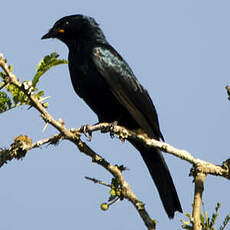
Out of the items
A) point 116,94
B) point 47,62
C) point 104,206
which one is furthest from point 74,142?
point 116,94

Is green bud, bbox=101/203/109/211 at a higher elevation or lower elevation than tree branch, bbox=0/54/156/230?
lower

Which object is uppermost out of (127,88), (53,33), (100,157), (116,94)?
(53,33)

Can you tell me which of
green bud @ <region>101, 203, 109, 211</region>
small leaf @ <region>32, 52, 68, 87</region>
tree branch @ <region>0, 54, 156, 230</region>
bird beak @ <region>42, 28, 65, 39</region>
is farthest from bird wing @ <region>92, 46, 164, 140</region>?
small leaf @ <region>32, 52, 68, 87</region>

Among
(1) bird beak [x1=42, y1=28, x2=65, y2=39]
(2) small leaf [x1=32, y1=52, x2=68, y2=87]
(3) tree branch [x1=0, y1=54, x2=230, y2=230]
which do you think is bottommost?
(3) tree branch [x1=0, y1=54, x2=230, y2=230]

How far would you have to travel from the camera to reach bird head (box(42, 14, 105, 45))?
6.52 meters

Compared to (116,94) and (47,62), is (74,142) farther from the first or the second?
(116,94)

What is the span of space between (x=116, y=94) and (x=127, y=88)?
0.83 feet

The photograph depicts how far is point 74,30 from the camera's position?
6.57 metres

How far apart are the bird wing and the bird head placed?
52cm

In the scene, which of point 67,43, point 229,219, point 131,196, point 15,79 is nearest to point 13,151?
point 15,79

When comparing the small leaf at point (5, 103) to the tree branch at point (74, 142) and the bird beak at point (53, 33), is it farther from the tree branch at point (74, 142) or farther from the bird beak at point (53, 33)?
the bird beak at point (53, 33)

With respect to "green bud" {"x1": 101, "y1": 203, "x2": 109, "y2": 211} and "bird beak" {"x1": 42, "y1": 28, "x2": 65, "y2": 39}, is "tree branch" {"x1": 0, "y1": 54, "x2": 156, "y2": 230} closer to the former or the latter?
"green bud" {"x1": 101, "y1": 203, "x2": 109, "y2": 211}

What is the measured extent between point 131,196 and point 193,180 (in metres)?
0.47

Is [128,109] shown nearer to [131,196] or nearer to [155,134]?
[155,134]
